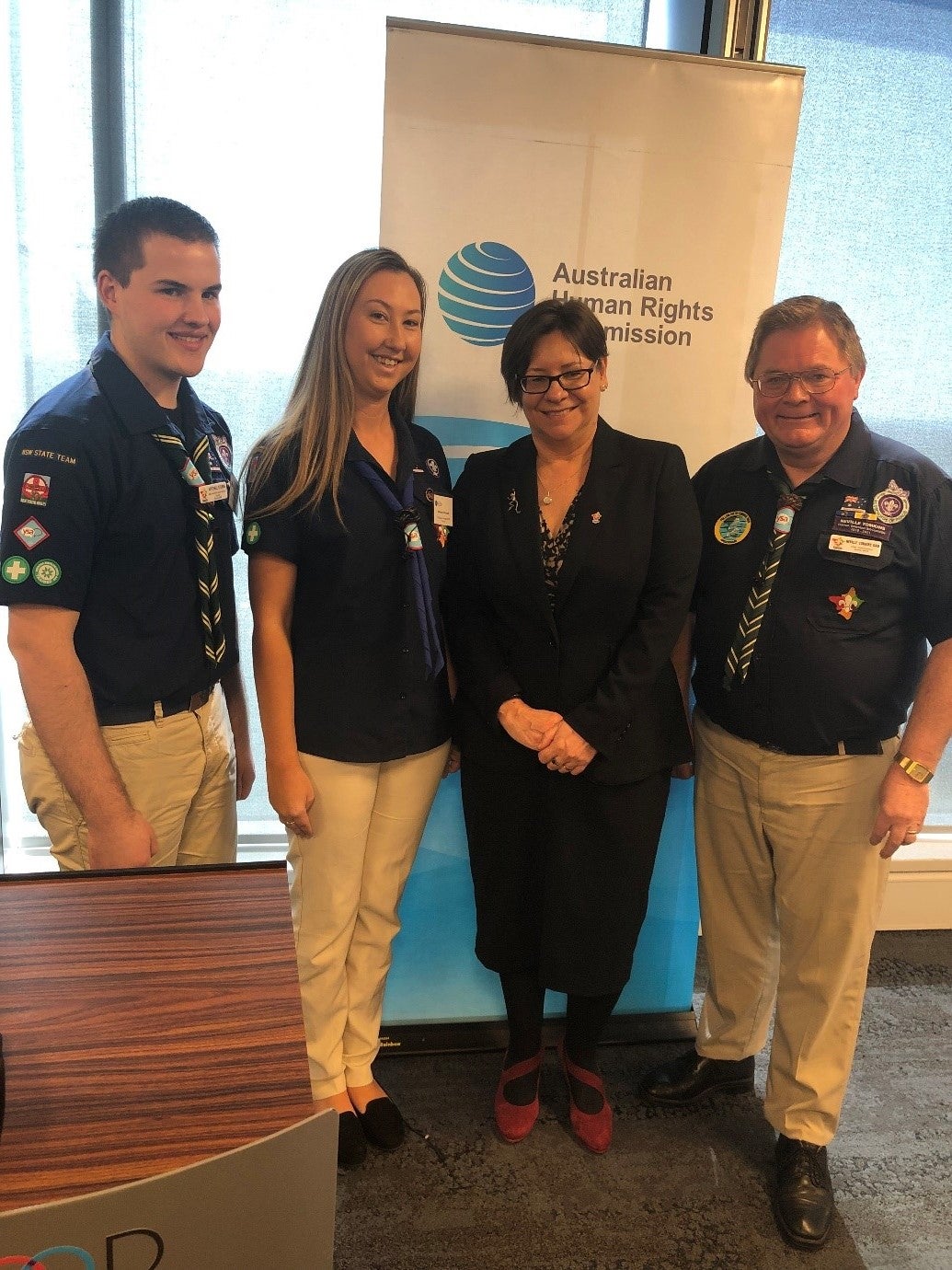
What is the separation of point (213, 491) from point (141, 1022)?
3.46ft

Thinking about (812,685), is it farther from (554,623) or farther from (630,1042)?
(630,1042)

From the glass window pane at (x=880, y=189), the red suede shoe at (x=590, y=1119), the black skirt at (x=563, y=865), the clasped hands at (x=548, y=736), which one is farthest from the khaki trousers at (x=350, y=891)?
the glass window pane at (x=880, y=189)

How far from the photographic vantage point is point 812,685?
72.6 inches

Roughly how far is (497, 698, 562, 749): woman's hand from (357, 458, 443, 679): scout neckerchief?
0.60 feet

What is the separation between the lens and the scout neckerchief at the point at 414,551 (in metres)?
1.83

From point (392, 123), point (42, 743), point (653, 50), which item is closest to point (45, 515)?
point (42, 743)

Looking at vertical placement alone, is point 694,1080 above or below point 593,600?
below

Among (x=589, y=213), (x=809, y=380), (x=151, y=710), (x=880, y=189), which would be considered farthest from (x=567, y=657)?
(x=880, y=189)

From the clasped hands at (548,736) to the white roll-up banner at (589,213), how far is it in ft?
1.72

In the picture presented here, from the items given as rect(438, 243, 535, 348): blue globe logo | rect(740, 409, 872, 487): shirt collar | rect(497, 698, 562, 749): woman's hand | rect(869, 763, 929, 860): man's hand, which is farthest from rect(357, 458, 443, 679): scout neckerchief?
rect(869, 763, 929, 860): man's hand

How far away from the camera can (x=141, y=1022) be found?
0.98 meters

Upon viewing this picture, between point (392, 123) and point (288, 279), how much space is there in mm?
641

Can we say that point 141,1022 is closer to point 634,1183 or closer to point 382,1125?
point 382,1125

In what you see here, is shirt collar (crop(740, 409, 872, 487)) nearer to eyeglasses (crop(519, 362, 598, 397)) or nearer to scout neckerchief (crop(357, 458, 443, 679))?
eyeglasses (crop(519, 362, 598, 397))
